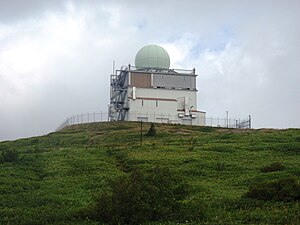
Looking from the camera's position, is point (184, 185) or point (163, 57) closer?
point (184, 185)

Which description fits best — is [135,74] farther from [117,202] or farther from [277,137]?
[117,202]

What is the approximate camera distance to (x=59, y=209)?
50.0 feet

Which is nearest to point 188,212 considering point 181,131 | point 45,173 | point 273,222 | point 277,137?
point 273,222

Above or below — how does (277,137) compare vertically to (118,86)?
below

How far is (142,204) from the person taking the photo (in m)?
13.2

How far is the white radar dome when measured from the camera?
62531 millimetres

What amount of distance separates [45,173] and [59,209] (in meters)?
8.55

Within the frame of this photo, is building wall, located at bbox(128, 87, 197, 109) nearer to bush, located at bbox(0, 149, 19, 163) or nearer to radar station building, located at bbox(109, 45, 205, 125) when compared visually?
radar station building, located at bbox(109, 45, 205, 125)

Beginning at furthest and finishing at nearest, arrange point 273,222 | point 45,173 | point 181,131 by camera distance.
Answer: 1. point 181,131
2. point 45,173
3. point 273,222

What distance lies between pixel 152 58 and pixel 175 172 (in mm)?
41340

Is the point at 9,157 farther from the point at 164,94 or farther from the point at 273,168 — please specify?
the point at 164,94

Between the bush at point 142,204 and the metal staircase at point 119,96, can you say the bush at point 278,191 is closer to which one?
the bush at point 142,204

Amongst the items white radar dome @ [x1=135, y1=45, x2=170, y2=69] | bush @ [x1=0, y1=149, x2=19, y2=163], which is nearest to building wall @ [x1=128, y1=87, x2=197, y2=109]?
white radar dome @ [x1=135, y1=45, x2=170, y2=69]

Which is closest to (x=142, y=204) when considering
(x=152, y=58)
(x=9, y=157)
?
(x=9, y=157)
